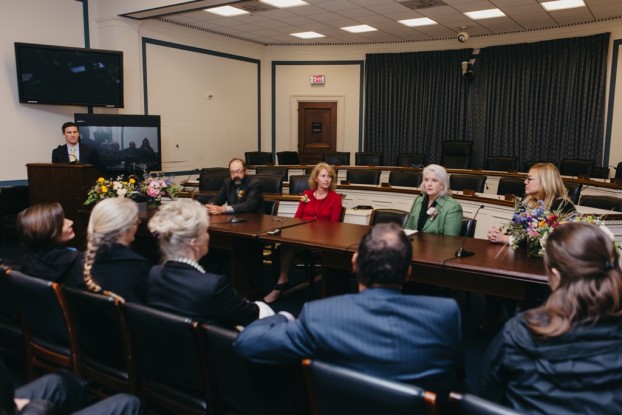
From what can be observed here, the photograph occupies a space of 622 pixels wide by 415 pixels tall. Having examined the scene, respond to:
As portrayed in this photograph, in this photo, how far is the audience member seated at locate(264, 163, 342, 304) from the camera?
440cm

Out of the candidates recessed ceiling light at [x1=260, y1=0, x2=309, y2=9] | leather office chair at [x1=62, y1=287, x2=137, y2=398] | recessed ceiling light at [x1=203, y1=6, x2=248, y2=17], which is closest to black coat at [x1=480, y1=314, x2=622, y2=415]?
leather office chair at [x1=62, y1=287, x2=137, y2=398]

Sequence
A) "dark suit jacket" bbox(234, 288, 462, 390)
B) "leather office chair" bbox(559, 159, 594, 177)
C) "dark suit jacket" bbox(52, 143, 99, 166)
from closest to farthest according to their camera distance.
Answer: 1. "dark suit jacket" bbox(234, 288, 462, 390)
2. "dark suit jacket" bbox(52, 143, 99, 166)
3. "leather office chair" bbox(559, 159, 594, 177)

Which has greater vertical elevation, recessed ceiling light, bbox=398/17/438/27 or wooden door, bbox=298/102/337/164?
recessed ceiling light, bbox=398/17/438/27

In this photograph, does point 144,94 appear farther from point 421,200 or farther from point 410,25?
point 421,200

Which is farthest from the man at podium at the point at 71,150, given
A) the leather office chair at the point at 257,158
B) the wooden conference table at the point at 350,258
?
the leather office chair at the point at 257,158

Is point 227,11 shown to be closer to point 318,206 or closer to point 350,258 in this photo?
point 318,206

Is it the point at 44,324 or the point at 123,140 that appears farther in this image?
the point at 123,140

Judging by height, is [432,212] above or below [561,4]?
below

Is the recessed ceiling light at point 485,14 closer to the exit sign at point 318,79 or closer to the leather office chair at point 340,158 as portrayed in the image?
the leather office chair at point 340,158

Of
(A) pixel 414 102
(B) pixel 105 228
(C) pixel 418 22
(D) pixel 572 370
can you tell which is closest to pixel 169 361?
(B) pixel 105 228

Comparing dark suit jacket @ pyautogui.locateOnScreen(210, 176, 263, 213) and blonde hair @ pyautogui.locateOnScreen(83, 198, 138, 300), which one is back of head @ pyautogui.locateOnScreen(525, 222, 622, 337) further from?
dark suit jacket @ pyautogui.locateOnScreen(210, 176, 263, 213)

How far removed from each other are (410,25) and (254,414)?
8075 millimetres

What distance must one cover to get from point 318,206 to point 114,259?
251cm

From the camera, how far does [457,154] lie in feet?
30.5
